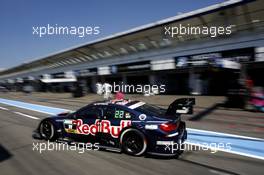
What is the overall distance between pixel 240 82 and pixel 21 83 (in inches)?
3183

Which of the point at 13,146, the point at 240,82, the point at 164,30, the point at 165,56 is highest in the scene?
the point at 164,30

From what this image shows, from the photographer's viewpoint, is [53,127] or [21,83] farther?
[21,83]

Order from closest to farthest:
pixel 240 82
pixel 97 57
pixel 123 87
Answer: pixel 240 82 < pixel 123 87 < pixel 97 57

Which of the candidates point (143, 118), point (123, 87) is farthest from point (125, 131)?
point (123, 87)

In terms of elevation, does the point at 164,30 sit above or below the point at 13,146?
above

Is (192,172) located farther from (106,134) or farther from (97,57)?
(97,57)

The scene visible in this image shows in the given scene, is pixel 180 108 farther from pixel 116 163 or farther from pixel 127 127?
pixel 116 163

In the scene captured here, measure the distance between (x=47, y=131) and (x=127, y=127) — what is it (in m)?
2.93

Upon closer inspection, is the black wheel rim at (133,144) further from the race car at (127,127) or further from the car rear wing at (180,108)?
the car rear wing at (180,108)

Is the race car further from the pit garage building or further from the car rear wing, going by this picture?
the pit garage building

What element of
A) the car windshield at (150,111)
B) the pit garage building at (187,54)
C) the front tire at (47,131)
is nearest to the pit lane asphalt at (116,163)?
the front tire at (47,131)

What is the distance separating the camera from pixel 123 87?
36969 mm

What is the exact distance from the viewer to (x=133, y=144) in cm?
668

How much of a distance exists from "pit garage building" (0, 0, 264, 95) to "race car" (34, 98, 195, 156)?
9571 millimetres
